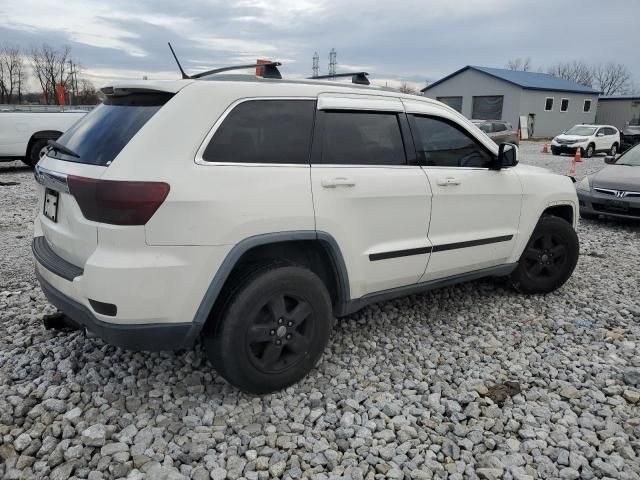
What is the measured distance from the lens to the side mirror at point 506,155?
12.9 ft

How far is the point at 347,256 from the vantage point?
3.11 meters

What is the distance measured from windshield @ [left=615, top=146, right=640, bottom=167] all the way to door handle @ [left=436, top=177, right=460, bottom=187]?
20.8 ft

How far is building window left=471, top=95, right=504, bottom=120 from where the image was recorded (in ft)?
124

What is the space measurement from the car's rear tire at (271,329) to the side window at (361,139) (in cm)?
78

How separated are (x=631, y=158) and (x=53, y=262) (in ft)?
30.1

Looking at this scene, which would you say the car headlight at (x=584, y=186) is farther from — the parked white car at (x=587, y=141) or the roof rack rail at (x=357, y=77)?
the parked white car at (x=587, y=141)

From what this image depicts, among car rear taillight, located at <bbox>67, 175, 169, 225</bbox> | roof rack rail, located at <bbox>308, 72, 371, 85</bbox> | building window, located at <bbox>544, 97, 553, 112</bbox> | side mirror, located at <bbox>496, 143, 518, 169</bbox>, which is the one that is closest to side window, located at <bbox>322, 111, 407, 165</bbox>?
roof rack rail, located at <bbox>308, 72, 371, 85</bbox>

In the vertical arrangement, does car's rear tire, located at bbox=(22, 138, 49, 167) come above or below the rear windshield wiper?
below

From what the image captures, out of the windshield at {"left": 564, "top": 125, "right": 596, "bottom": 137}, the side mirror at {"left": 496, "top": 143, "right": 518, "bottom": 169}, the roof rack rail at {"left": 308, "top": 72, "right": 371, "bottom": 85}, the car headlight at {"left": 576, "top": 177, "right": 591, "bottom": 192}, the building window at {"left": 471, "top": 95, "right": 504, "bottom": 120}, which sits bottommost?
the car headlight at {"left": 576, "top": 177, "right": 591, "bottom": 192}

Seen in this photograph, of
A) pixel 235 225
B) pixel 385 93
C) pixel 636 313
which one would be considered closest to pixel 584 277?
pixel 636 313

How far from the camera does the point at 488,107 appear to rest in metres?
38.4

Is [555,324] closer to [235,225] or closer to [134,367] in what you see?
[235,225]

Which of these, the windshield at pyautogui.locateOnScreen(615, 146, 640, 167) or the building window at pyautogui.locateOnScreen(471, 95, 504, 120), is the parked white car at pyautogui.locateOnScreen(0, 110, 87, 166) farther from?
the building window at pyautogui.locateOnScreen(471, 95, 504, 120)

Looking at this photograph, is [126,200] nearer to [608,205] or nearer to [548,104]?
[608,205]
